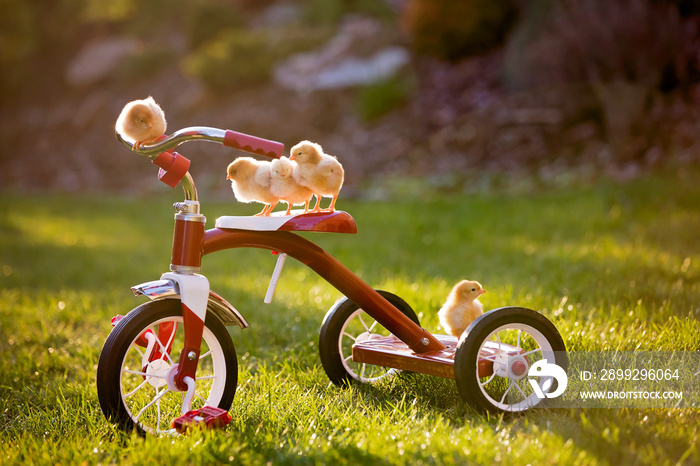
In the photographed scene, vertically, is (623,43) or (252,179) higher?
(623,43)

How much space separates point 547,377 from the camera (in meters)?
2.53

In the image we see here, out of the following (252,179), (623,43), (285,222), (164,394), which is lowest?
(164,394)

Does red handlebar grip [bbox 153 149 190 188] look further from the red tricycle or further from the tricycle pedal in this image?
the tricycle pedal

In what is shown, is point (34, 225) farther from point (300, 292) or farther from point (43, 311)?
point (300, 292)

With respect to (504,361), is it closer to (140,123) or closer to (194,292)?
(194,292)

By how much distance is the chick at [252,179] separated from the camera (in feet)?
8.00

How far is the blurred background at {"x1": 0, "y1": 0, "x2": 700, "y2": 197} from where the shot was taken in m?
8.07

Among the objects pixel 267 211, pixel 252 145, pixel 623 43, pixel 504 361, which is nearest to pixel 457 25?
pixel 623 43

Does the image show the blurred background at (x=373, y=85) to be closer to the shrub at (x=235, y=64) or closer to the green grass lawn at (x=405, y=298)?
the shrub at (x=235, y=64)

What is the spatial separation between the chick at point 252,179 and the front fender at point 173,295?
0.36 m

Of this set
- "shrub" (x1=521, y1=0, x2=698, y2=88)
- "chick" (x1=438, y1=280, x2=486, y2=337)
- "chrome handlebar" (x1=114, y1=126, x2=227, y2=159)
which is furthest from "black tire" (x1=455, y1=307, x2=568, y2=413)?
"shrub" (x1=521, y1=0, x2=698, y2=88)

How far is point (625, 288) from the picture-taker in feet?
13.2

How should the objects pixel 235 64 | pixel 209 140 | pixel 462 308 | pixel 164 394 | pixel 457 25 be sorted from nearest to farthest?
pixel 209 140
pixel 164 394
pixel 462 308
pixel 457 25
pixel 235 64

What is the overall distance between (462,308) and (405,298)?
1147 millimetres
